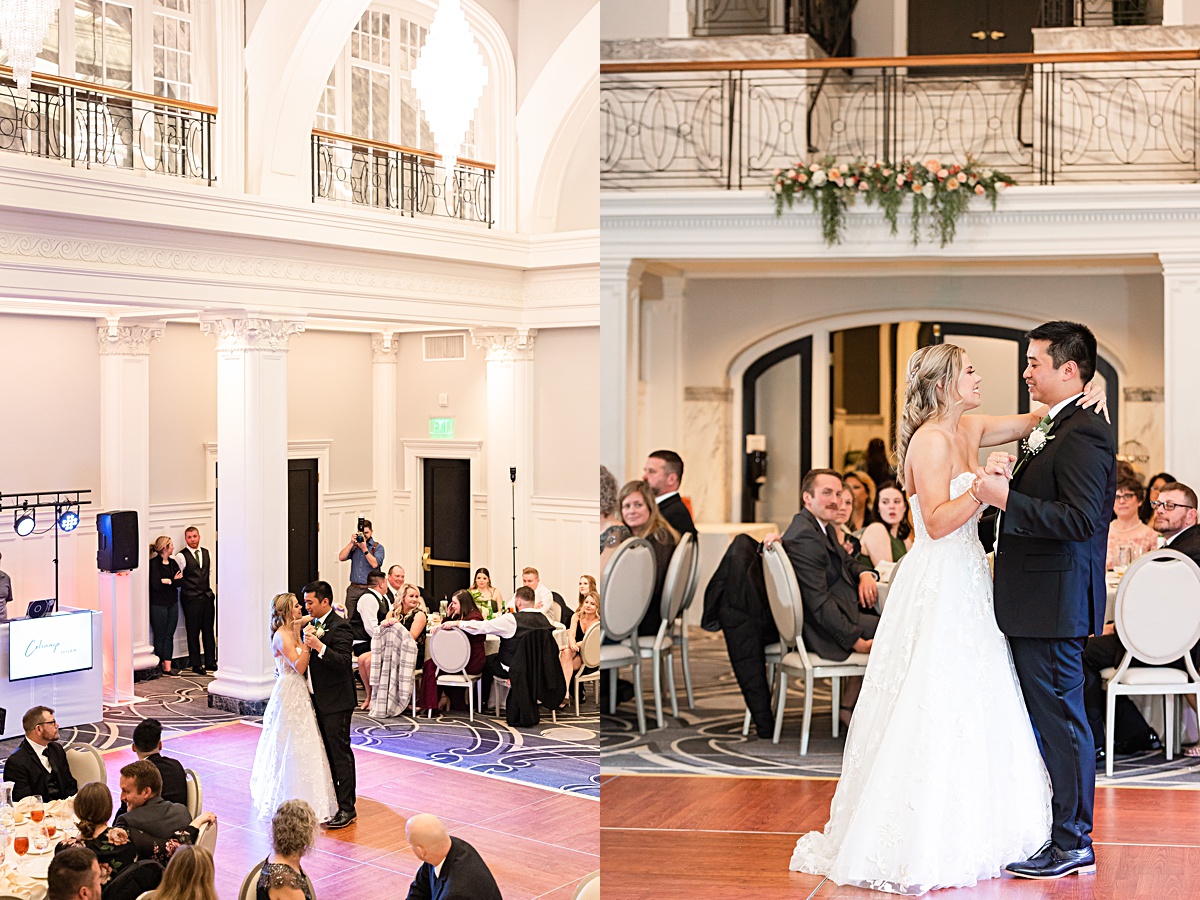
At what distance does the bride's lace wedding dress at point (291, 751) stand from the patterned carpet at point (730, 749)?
202 centimetres

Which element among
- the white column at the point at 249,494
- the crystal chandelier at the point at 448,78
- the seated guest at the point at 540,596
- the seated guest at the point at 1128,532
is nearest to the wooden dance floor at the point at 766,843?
the seated guest at the point at 1128,532

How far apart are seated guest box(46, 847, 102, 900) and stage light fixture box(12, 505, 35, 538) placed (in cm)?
756

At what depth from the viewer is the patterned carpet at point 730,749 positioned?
5027mm

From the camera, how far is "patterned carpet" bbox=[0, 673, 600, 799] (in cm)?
920

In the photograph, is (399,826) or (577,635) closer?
(399,826)

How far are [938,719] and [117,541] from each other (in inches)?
376

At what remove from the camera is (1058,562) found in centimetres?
351

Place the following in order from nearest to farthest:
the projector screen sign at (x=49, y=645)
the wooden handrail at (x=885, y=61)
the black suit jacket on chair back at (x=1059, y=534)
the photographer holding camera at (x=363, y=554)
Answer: the black suit jacket on chair back at (x=1059, y=534) < the wooden handrail at (x=885, y=61) < the projector screen sign at (x=49, y=645) < the photographer holding camera at (x=363, y=554)

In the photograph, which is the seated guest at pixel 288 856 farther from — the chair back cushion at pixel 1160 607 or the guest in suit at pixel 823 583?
the chair back cushion at pixel 1160 607

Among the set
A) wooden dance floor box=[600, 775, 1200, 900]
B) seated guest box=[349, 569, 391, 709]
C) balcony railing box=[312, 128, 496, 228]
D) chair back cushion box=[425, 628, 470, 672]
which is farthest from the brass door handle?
wooden dance floor box=[600, 775, 1200, 900]

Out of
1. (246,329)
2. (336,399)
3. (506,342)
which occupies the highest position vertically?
(506,342)

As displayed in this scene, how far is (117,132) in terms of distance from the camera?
1021 centimetres

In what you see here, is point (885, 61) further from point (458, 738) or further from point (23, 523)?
point (23, 523)

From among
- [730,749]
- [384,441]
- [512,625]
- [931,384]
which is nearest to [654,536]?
[730,749]
